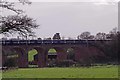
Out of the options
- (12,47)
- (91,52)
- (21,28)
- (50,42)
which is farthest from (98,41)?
(21,28)

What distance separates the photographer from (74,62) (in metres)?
74.2

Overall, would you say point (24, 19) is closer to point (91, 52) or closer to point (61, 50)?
point (91, 52)

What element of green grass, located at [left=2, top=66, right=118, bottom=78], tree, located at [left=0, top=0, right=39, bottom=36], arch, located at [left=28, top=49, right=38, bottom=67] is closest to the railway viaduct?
arch, located at [left=28, top=49, right=38, bottom=67]

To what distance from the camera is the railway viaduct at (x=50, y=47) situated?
75375mm

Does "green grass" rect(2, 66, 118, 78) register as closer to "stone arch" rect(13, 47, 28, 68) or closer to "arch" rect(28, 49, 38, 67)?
"stone arch" rect(13, 47, 28, 68)

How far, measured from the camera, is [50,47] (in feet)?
267

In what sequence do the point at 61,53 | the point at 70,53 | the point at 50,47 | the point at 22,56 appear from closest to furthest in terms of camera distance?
the point at 22,56, the point at 61,53, the point at 50,47, the point at 70,53

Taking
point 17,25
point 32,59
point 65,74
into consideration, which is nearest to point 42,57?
point 32,59

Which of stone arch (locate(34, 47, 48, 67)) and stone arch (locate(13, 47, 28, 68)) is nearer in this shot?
stone arch (locate(13, 47, 28, 68))

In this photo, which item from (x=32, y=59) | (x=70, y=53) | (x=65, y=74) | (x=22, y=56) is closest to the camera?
(x=65, y=74)

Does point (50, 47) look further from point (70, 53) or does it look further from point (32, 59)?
point (32, 59)

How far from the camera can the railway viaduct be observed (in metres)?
75.4

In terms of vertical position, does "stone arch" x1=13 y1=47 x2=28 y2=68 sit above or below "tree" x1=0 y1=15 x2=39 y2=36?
below

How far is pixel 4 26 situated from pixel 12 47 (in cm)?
5480
